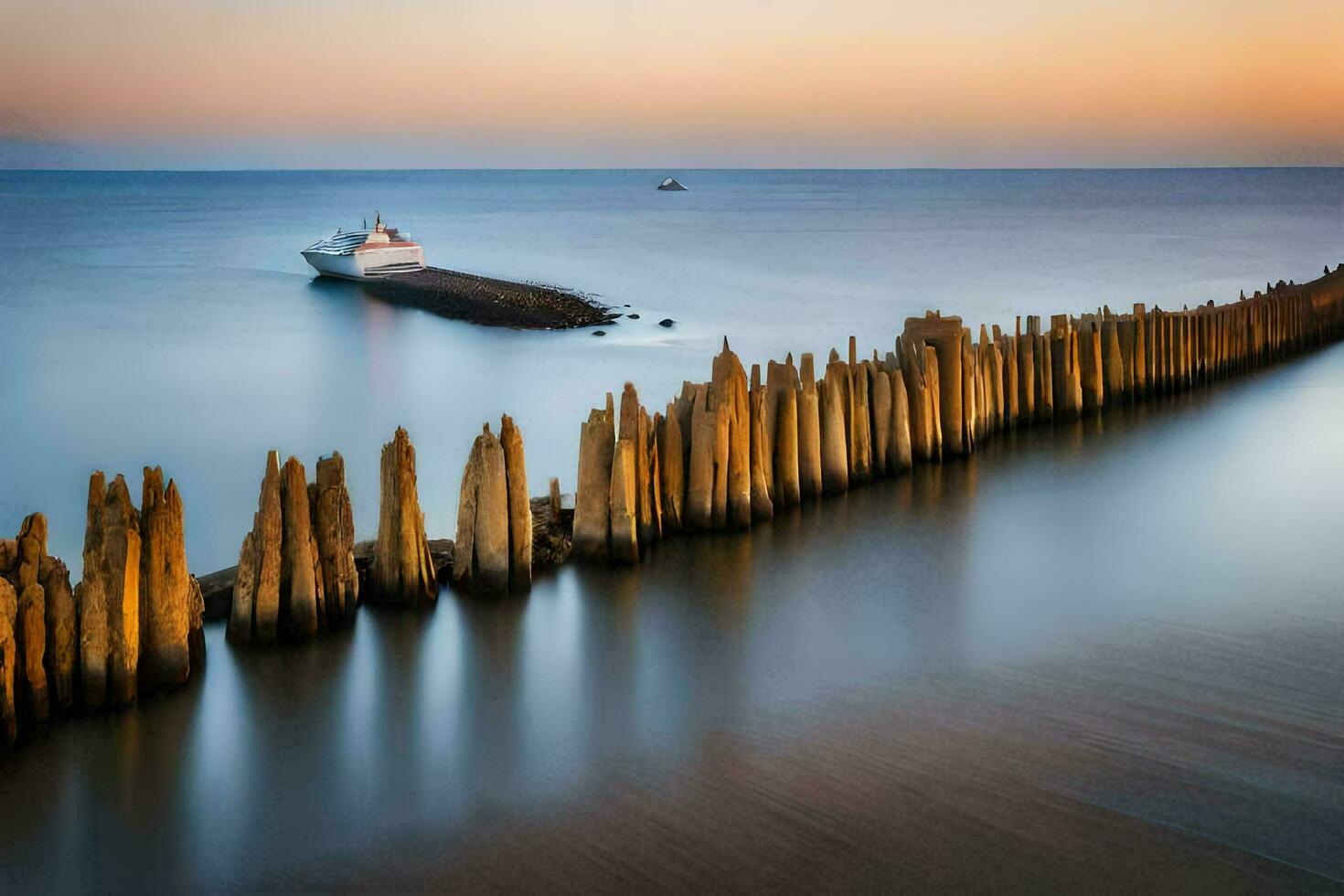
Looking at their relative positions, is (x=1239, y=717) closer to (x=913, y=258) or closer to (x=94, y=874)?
(x=94, y=874)

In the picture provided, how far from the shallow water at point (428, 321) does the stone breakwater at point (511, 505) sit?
183cm

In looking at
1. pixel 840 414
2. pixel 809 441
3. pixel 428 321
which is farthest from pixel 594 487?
pixel 428 321

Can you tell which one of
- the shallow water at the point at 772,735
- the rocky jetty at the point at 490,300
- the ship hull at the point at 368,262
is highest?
the ship hull at the point at 368,262

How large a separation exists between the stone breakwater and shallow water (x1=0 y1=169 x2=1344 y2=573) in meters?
1.83

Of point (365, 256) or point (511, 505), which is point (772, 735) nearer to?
point (511, 505)

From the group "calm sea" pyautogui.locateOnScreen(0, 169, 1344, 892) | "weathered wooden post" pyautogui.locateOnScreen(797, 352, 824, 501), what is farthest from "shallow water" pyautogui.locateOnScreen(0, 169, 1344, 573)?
"weathered wooden post" pyautogui.locateOnScreen(797, 352, 824, 501)

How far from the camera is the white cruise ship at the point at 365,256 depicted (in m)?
29.4

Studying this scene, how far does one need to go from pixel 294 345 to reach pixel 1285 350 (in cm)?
1345

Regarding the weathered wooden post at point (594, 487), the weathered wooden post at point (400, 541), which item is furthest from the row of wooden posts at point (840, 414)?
the weathered wooden post at point (400, 541)

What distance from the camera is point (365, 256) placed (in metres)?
29.5

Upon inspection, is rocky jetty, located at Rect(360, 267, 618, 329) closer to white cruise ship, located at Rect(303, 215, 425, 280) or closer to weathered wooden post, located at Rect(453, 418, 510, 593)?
white cruise ship, located at Rect(303, 215, 425, 280)

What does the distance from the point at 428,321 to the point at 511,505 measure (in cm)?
1686

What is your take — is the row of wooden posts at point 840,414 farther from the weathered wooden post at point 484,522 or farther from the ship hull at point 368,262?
the ship hull at point 368,262

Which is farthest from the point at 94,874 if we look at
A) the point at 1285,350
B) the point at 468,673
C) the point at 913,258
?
the point at 913,258
